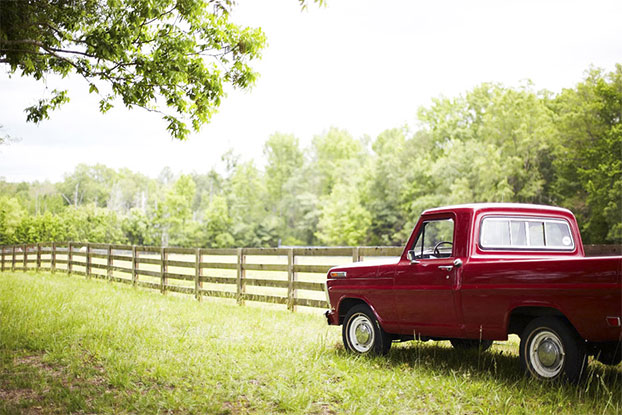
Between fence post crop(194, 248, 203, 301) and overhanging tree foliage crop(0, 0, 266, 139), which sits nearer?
overhanging tree foliage crop(0, 0, 266, 139)

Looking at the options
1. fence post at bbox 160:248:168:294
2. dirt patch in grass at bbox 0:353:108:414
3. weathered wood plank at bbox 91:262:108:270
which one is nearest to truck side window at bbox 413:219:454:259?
dirt patch in grass at bbox 0:353:108:414

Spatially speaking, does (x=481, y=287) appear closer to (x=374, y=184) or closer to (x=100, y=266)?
(x=100, y=266)

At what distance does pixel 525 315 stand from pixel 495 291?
40 centimetres

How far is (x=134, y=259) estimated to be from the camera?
16.7 meters

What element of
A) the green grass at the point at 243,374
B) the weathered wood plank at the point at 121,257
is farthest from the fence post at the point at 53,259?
the green grass at the point at 243,374

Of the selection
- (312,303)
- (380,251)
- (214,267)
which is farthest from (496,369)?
(214,267)

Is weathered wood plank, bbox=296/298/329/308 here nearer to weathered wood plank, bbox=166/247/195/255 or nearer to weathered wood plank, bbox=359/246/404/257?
weathered wood plank, bbox=359/246/404/257

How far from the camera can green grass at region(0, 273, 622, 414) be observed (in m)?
5.17

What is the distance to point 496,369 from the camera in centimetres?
609

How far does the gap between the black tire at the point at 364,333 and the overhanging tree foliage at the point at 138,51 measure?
5253mm

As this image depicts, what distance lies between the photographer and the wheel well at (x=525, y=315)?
5203mm

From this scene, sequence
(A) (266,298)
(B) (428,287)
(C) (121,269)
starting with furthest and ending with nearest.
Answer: (C) (121,269) → (A) (266,298) → (B) (428,287)

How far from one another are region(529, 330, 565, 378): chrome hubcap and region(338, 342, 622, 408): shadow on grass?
0.11 meters

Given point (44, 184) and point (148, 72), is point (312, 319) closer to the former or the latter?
point (148, 72)
